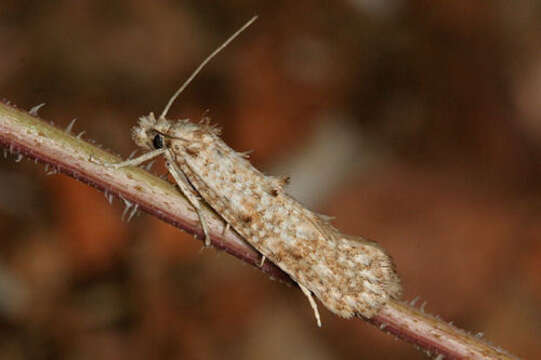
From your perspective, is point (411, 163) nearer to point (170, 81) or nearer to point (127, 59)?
point (170, 81)

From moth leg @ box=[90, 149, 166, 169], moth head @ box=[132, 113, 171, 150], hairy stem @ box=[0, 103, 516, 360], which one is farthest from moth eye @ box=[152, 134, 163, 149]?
hairy stem @ box=[0, 103, 516, 360]

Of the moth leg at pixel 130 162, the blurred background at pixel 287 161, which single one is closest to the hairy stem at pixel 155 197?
the moth leg at pixel 130 162

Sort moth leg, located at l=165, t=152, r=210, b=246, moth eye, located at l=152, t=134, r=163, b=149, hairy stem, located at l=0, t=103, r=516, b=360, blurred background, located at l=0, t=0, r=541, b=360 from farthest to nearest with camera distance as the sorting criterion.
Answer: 1. blurred background, located at l=0, t=0, r=541, b=360
2. moth eye, located at l=152, t=134, r=163, b=149
3. moth leg, located at l=165, t=152, r=210, b=246
4. hairy stem, located at l=0, t=103, r=516, b=360

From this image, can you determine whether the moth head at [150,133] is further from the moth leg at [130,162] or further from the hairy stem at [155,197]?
the hairy stem at [155,197]

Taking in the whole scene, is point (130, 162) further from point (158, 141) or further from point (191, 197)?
point (158, 141)

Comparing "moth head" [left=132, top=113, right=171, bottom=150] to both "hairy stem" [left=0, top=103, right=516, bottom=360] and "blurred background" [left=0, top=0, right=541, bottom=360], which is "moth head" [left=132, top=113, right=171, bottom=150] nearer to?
"hairy stem" [left=0, top=103, right=516, bottom=360]

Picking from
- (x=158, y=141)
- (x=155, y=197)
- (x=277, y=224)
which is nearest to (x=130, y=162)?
(x=155, y=197)
